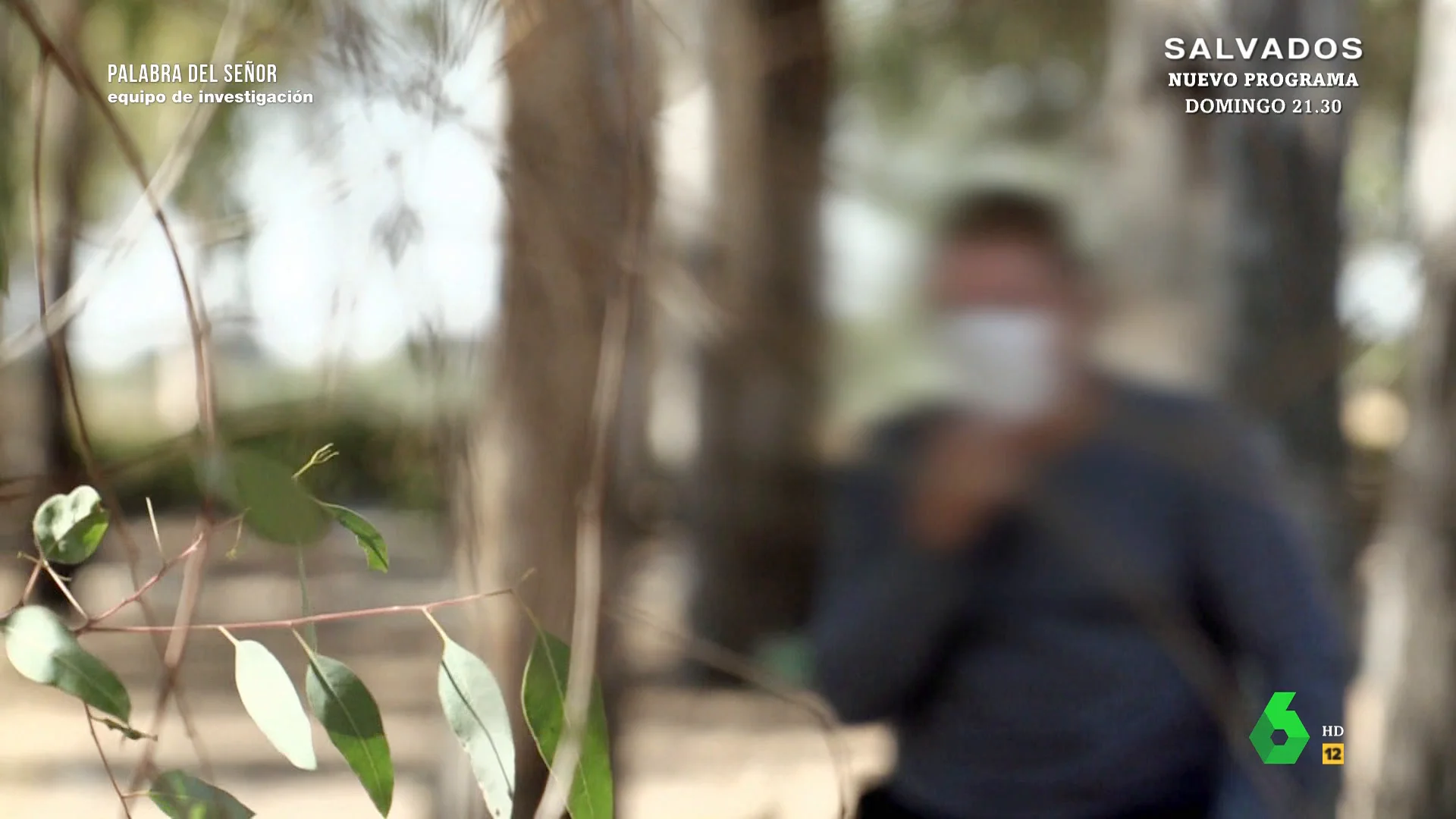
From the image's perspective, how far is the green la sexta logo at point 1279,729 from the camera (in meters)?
0.95

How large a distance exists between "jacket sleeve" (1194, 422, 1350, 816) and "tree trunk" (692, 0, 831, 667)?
0.86 metres

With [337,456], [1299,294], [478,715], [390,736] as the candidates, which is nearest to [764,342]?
[390,736]

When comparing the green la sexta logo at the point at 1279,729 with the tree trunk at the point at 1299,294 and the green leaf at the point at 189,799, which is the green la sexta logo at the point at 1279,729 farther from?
the green leaf at the point at 189,799

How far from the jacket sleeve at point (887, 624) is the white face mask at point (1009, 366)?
0.13 metres

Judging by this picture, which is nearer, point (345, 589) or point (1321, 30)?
point (1321, 30)

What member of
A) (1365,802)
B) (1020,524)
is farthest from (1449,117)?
(1365,802)

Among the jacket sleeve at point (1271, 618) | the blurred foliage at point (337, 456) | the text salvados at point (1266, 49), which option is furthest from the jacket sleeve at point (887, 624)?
the text salvados at point (1266, 49)

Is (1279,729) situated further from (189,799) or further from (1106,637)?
(189,799)

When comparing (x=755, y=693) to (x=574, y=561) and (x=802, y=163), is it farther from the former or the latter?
(x=574, y=561)

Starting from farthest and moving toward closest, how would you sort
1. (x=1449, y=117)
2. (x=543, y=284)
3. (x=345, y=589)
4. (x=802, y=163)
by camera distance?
1. (x=345, y=589)
2. (x=802, y=163)
3. (x=1449, y=117)
4. (x=543, y=284)

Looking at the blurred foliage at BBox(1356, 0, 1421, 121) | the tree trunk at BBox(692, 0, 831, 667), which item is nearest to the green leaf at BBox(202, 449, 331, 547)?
the tree trunk at BBox(692, 0, 831, 667)

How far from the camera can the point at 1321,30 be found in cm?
120

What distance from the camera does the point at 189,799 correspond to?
462 millimetres

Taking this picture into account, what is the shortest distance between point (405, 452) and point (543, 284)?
173 millimetres
